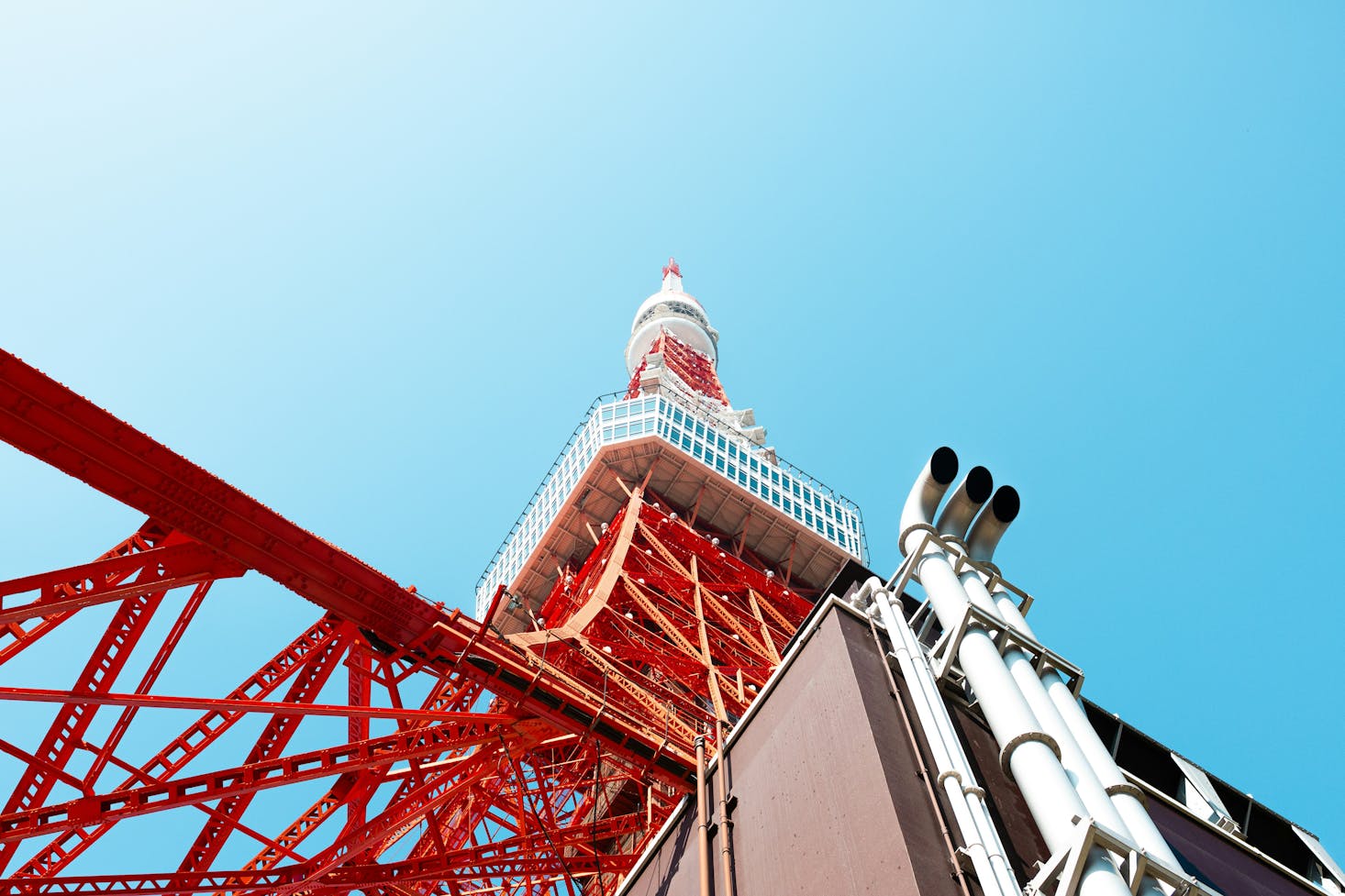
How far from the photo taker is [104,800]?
36.9ft

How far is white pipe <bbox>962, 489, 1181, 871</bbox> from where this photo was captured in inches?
293

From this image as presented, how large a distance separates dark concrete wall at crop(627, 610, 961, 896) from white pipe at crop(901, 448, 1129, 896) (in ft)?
2.45

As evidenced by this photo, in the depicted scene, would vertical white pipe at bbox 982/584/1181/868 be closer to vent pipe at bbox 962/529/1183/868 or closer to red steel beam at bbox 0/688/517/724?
vent pipe at bbox 962/529/1183/868

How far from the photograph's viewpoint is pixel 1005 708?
8.50m

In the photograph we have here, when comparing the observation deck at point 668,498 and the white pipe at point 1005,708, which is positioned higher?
the observation deck at point 668,498

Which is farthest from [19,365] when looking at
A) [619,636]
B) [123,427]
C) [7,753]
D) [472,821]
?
[619,636]

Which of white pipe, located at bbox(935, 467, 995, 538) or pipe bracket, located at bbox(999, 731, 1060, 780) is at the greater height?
white pipe, located at bbox(935, 467, 995, 538)

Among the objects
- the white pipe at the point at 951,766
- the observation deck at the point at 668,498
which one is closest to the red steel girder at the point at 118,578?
the white pipe at the point at 951,766

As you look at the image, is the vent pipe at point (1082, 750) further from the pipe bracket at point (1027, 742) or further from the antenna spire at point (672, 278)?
the antenna spire at point (672, 278)

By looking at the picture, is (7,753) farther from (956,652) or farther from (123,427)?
(956,652)

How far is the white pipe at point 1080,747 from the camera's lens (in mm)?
7441

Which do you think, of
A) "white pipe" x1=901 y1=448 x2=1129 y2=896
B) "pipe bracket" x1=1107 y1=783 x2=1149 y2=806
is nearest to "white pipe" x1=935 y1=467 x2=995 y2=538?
"white pipe" x1=901 y1=448 x2=1129 y2=896

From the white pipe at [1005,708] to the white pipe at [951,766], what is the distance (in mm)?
338

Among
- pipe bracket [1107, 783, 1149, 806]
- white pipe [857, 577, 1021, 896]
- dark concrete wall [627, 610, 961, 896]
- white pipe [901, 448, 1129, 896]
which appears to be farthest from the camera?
pipe bracket [1107, 783, 1149, 806]
